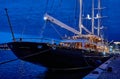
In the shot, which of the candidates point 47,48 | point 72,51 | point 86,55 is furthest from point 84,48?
point 47,48

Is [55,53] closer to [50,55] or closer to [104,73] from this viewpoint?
[50,55]

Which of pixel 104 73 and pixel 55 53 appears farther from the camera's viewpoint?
pixel 55 53

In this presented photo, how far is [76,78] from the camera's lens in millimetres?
31000

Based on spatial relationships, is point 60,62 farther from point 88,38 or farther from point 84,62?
point 88,38

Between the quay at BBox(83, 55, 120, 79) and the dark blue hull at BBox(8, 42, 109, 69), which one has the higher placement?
the dark blue hull at BBox(8, 42, 109, 69)

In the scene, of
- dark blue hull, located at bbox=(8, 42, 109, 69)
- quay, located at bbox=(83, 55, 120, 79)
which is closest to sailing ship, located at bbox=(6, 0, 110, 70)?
dark blue hull, located at bbox=(8, 42, 109, 69)

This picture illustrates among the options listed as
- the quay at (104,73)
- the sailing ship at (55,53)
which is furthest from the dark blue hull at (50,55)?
the quay at (104,73)

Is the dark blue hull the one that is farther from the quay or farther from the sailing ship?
the quay

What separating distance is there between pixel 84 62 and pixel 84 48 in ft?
4.88

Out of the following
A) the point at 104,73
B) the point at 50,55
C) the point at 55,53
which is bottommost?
the point at 104,73

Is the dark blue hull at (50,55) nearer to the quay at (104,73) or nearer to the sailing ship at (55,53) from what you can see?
the sailing ship at (55,53)

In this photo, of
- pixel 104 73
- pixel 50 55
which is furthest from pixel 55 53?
pixel 104 73

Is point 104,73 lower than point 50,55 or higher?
lower

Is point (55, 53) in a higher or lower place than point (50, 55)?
higher
